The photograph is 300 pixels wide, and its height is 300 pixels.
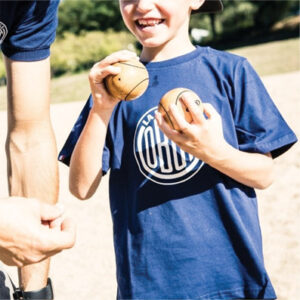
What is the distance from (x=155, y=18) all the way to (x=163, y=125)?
519 millimetres

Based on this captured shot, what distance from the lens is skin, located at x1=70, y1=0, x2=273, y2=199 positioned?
6.02 ft

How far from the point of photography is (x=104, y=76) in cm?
198

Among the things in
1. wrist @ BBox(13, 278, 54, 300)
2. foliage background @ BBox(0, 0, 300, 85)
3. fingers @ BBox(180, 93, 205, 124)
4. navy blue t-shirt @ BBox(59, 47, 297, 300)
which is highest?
fingers @ BBox(180, 93, 205, 124)

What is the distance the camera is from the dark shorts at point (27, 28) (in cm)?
246

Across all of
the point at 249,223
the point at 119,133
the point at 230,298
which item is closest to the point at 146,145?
the point at 119,133

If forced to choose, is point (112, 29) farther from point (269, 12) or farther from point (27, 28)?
point (27, 28)

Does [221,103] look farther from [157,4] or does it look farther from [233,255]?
[233,255]

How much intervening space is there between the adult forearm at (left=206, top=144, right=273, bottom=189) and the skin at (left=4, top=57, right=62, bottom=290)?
3.96 feet

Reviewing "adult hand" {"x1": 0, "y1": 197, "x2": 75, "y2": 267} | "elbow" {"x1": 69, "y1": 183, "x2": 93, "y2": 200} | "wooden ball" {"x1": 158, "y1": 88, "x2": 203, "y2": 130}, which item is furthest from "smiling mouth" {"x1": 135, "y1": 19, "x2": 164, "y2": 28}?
"adult hand" {"x1": 0, "y1": 197, "x2": 75, "y2": 267}

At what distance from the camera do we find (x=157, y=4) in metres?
2.02

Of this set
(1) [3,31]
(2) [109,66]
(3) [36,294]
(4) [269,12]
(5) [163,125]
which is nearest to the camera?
(5) [163,125]

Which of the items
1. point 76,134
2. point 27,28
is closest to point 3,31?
point 27,28

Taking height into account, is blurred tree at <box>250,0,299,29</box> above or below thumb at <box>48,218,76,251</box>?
below

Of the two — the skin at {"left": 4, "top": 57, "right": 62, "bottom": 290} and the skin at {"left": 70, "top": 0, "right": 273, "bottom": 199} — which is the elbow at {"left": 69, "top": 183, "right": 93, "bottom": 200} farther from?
the skin at {"left": 4, "top": 57, "right": 62, "bottom": 290}
